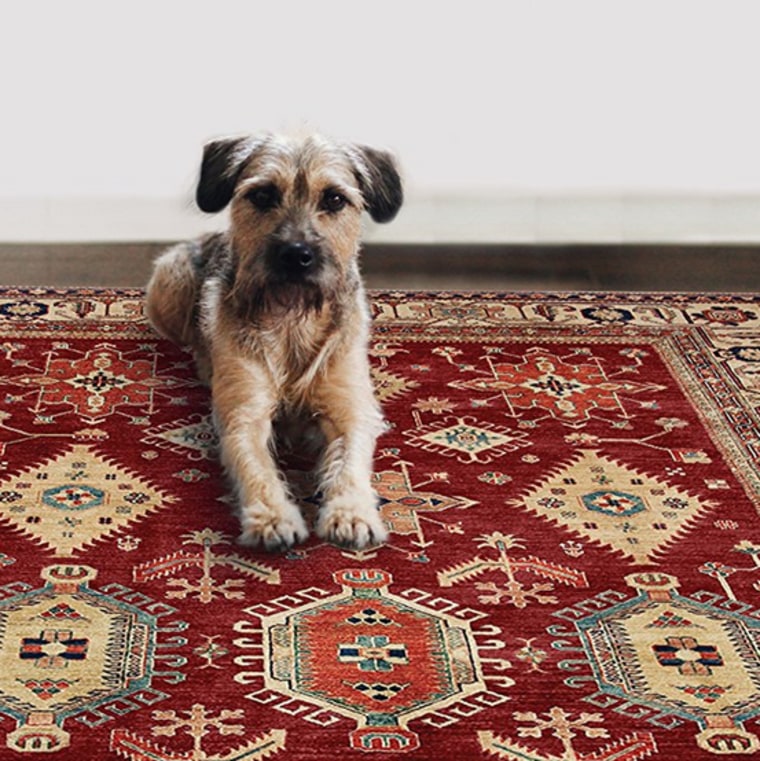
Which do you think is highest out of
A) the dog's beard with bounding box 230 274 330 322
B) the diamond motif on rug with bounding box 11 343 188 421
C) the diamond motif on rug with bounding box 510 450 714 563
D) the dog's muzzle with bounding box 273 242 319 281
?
the dog's muzzle with bounding box 273 242 319 281

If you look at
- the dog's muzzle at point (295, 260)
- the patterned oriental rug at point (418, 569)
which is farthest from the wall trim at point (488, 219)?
the dog's muzzle at point (295, 260)

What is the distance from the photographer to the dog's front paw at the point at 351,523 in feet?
11.1

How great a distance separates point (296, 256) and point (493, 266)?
7.31 ft

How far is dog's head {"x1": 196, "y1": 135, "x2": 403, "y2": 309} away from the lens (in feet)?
12.2

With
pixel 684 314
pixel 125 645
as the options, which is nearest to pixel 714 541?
pixel 125 645

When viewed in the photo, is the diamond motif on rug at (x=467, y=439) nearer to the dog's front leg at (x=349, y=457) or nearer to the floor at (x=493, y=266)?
the dog's front leg at (x=349, y=457)

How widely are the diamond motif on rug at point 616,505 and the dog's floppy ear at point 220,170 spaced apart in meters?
1.17

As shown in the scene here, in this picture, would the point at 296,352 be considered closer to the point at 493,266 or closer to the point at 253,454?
the point at 253,454

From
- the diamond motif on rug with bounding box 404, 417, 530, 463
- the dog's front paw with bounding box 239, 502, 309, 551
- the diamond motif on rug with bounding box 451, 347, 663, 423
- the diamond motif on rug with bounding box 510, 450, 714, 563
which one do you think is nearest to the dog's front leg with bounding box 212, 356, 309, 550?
the dog's front paw with bounding box 239, 502, 309, 551

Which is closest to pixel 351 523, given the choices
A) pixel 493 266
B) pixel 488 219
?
pixel 493 266

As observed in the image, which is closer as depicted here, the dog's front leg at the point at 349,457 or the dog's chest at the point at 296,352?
the dog's front leg at the point at 349,457

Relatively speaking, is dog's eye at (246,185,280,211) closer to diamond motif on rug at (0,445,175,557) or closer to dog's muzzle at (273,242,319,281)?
dog's muzzle at (273,242,319,281)

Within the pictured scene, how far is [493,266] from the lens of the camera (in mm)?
5781

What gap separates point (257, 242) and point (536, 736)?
1649 mm
